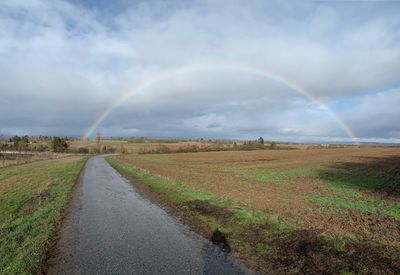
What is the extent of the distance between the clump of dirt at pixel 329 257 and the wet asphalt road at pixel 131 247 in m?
1.49

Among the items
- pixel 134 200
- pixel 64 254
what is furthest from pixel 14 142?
pixel 64 254

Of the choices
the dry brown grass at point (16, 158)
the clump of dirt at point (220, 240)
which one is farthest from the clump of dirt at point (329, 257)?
the dry brown grass at point (16, 158)

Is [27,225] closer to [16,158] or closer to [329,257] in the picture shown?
[329,257]

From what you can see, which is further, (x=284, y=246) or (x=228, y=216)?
(x=228, y=216)

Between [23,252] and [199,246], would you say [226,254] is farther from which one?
[23,252]

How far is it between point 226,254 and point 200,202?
24.2 feet

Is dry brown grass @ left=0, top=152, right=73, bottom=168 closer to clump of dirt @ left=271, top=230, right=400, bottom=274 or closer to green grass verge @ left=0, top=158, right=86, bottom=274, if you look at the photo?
green grass verge @ left=0, top=158, right=86, bottom=274

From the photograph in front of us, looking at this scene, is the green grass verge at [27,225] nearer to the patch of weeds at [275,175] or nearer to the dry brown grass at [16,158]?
the patch of weeds at [275,175]

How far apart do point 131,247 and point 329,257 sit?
4986mm

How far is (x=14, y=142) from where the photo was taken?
387ft

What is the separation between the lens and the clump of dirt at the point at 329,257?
709 centimetres

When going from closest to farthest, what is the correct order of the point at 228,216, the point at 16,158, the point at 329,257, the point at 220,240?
the point at 329,257, the point at 220,240, the point at 228,216, the point at 16,158

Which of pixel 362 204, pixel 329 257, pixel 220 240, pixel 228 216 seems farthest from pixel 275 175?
pixel 329 257

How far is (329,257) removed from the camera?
7754mm
